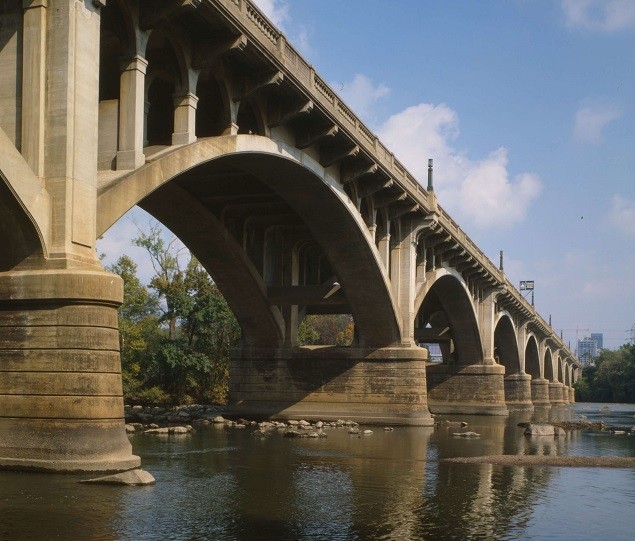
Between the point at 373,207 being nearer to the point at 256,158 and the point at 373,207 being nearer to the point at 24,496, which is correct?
the point at 256,158

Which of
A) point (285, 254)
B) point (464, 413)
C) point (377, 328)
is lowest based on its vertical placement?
point (464, 413)

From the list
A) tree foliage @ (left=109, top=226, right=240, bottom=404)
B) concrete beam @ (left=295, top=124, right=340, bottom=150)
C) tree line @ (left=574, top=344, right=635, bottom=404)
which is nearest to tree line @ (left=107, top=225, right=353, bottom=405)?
tree foliage @ (left=109, top=226, right=240, bottom=404)

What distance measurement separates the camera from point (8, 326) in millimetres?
17047

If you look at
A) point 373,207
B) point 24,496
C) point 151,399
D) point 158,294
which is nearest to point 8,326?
point 24,496

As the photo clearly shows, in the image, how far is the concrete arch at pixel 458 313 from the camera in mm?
61375

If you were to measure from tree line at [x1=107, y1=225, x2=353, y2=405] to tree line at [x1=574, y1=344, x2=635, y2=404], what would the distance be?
3825 inches

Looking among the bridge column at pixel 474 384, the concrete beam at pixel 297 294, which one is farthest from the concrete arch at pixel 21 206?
the bridge column at pixel 474 384

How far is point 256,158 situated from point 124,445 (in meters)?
15.2

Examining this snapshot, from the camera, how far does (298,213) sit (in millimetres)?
39031

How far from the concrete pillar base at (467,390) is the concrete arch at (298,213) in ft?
80.4

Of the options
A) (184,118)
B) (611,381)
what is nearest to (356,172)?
(184,118)

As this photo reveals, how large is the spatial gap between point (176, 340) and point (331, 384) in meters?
A: 16.6

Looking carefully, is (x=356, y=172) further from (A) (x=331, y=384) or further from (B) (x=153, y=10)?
(B) (x=153, y=10)

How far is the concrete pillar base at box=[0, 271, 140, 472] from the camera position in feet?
54.2
